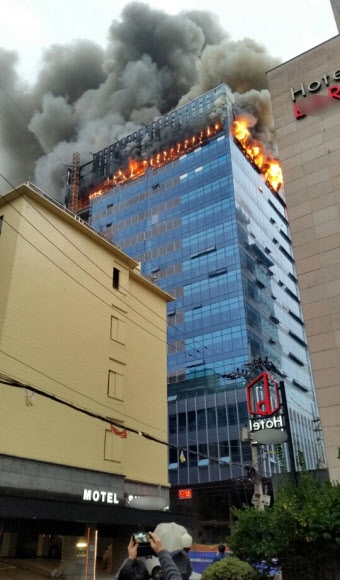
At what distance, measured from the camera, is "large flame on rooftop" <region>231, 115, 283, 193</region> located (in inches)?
3856

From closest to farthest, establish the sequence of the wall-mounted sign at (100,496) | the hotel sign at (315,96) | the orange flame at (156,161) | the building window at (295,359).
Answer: the hotel sign at (315,96), the wall-mounted sign at (100,496), the building window at (295,359), the orange flame at (156,161)

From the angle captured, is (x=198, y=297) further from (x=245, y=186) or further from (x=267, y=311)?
(x=245, y=186)

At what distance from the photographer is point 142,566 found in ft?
20.7

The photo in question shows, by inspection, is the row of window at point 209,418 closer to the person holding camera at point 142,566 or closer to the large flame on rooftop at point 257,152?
the large flame on rooftop at point 257,152

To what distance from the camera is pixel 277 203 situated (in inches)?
4077

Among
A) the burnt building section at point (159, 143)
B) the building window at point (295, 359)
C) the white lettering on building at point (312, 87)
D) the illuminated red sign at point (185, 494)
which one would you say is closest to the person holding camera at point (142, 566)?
the white lettering on building at point (312, 87)

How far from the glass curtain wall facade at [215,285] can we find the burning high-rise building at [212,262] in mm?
199

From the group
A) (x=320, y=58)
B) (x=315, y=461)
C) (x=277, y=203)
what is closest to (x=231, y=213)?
(x=277, y=203)

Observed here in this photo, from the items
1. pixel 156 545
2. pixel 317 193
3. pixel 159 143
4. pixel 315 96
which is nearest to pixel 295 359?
pixel 159 143

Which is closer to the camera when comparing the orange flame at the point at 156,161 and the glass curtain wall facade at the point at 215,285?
the glass curtain wall facade at the point at 215,285

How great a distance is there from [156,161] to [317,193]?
269ft

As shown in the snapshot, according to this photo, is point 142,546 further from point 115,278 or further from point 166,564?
point 115,278

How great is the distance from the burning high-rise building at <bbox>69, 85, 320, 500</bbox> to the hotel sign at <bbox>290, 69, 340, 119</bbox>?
155ft

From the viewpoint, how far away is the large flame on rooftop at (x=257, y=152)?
97938mm
